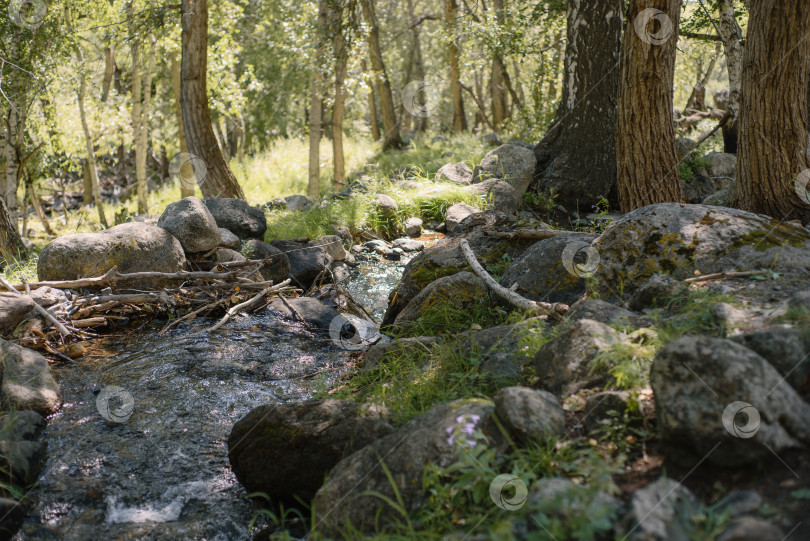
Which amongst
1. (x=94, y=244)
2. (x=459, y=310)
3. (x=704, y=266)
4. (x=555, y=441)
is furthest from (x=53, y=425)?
(x=704, y=266)

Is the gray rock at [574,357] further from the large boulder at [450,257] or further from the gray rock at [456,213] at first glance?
the gray rock at [456,213]

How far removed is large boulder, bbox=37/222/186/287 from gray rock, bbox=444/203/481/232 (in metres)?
4.05

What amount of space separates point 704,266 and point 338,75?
9.83 m

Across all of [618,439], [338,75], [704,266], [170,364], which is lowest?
[170,364]

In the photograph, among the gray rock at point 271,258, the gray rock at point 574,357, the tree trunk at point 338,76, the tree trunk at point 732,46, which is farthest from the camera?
the tree trunk at point 338,76

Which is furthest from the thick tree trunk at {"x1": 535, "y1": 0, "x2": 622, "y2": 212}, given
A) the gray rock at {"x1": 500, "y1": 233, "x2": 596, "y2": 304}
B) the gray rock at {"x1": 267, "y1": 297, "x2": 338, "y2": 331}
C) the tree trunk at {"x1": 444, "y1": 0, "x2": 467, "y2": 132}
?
the tree trunk at {"x1": 444, "y1": 0, "x2": 467, "y2": 132}

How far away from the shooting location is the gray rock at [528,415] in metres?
2.69

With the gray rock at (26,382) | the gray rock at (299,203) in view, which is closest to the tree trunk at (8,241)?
the gray rock at (299,203)

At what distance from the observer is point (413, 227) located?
9.85m

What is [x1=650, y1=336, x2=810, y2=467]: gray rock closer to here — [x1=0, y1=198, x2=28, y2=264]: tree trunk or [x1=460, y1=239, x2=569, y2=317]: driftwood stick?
[x1=460, y1=239, x2=569, y2=317]: driftwood stick

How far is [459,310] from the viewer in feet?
17.5

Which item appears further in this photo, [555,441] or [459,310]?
[459,310]

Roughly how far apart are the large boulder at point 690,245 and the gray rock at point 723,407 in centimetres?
184

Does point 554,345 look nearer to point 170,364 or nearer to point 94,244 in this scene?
point 170,364
